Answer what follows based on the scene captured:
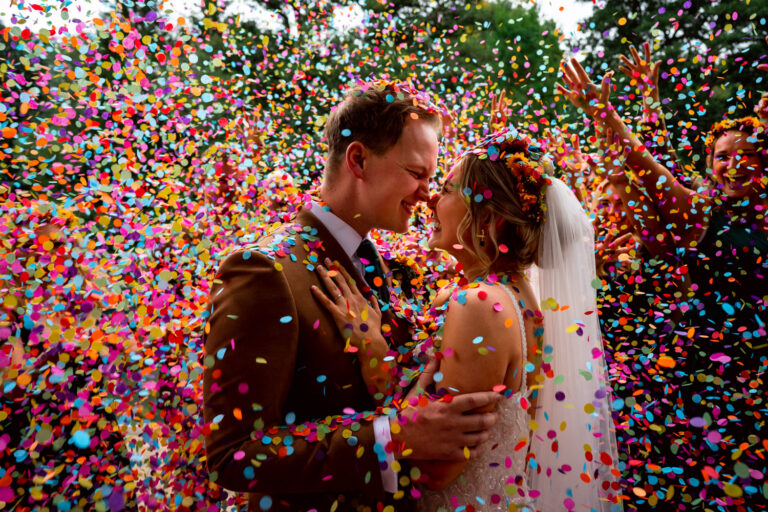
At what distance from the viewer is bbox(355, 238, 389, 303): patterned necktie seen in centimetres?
260

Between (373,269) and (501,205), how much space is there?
2.48 feet

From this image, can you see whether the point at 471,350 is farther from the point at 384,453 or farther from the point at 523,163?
the point at 523,163

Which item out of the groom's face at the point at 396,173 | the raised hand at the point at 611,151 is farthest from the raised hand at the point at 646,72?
the groom's face at the point at 396,173

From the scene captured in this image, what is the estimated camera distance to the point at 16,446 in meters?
2.79

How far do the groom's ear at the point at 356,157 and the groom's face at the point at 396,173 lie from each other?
0.03 m

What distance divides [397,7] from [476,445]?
44.0 ft

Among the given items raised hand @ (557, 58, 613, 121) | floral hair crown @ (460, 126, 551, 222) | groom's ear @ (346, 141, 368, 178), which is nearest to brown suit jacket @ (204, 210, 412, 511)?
groom's ear @ (346, 141, 368, 178)

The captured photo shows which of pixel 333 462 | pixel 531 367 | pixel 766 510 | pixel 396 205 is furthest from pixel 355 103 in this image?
pixel 766 510

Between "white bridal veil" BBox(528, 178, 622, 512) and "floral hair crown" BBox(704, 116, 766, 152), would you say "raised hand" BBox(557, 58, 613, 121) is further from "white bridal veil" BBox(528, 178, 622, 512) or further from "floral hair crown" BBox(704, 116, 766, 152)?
"white bridal veil" BBox(528, 178, 622, 512)

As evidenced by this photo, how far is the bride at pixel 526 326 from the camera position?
228 cm

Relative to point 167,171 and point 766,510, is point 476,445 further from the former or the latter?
point 167,171

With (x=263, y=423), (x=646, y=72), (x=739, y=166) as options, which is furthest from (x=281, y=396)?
(x=646, y=72)

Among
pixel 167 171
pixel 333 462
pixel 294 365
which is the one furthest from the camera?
pixel 167 171

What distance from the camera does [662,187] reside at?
3680 mm
